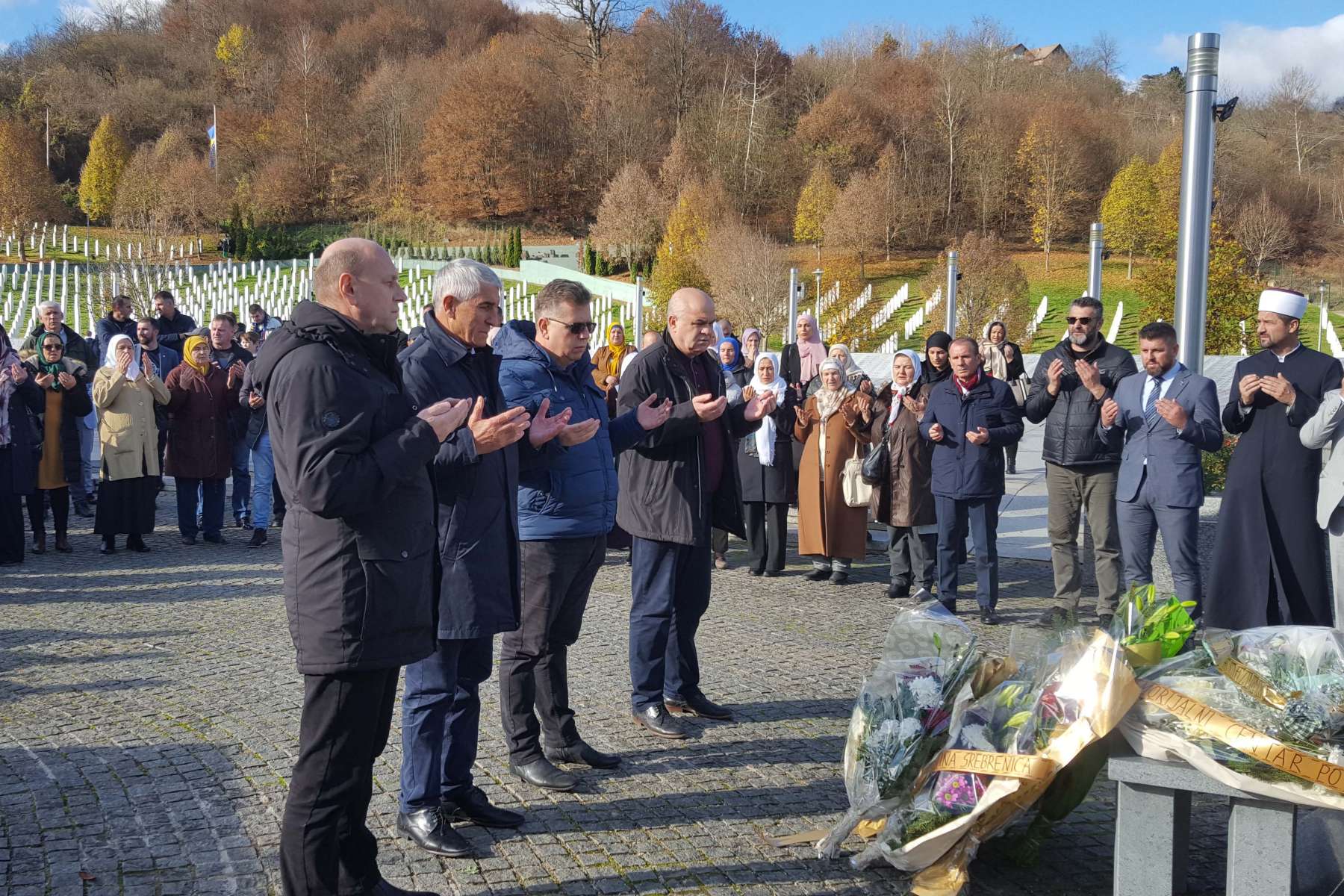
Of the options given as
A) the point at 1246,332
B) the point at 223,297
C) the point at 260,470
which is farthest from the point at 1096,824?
the point at 223,297

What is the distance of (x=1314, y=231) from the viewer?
6656cm

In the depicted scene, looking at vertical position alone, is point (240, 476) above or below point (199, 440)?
below

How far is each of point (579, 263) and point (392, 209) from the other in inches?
985

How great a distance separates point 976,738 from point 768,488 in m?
6.20

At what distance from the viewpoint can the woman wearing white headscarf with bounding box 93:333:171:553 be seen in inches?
437

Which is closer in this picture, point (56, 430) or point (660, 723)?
point (660, 723)

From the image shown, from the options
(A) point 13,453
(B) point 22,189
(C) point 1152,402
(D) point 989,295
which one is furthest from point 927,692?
(B) point 22,189

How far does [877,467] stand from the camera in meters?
9.61

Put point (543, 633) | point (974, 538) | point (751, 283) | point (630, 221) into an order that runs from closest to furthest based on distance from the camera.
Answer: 1. point (543, 633)
2. point (974, 538)
3. point (751, 283)
4. point (630, 221)

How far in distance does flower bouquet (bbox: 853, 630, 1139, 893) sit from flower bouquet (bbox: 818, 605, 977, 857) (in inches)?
3.0

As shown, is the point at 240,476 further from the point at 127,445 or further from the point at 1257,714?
the point at 1257,714

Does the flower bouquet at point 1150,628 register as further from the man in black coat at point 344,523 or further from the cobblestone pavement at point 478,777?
the man in black coat at point 344,523

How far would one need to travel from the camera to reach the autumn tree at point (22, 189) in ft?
226

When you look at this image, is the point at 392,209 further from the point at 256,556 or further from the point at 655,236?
the point at 256,556
